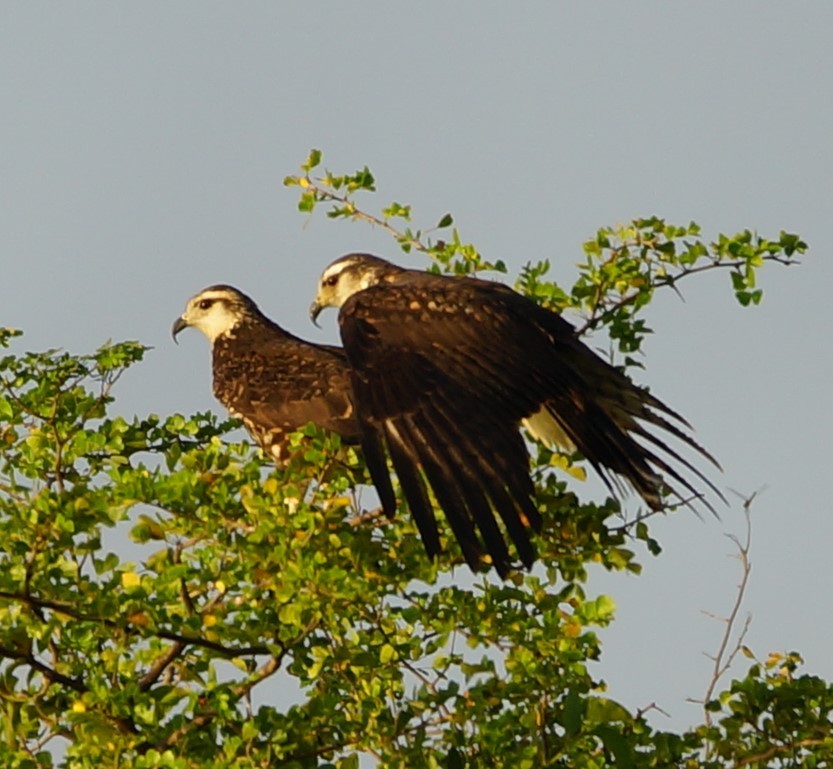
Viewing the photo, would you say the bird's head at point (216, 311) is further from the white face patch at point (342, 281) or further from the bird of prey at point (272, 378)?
the white face patch at point (342, 281)

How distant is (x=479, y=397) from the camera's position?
6.82 m

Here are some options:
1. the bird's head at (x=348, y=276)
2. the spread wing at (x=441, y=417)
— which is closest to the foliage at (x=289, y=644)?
the spread wing at (x=441, y=417)

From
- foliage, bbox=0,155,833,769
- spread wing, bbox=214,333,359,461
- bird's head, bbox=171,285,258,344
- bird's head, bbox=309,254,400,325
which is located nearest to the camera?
foliage, bbox=0,155,833,769

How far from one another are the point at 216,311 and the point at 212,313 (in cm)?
4

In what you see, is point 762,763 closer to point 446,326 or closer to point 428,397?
point 428,397

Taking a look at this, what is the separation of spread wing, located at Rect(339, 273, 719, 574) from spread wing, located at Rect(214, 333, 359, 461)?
53cm

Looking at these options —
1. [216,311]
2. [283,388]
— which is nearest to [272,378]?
[283,388]

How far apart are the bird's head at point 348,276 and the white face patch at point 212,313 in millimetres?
507

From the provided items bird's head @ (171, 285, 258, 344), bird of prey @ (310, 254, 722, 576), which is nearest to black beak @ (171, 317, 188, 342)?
bird's head @ (171, 285, 258, 344)

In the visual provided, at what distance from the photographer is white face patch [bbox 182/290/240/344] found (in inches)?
376

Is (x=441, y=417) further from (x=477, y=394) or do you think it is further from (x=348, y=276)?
(x=348, y=276)

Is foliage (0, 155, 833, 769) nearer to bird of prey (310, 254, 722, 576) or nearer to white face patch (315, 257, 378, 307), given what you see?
bird of prey (310, 254, 722, 576)

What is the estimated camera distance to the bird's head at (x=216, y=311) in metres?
9.52

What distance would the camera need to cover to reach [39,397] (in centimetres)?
627
